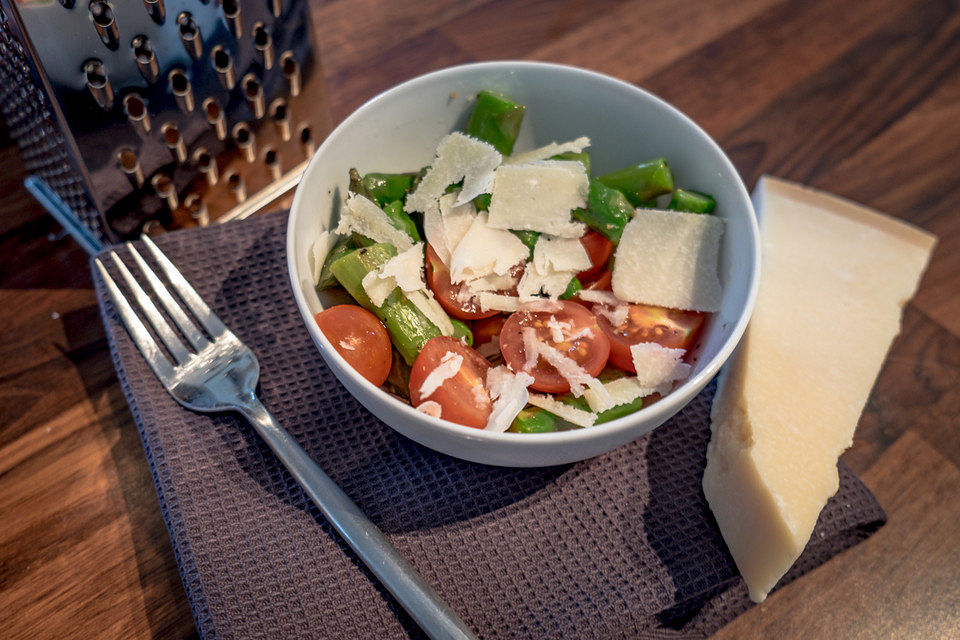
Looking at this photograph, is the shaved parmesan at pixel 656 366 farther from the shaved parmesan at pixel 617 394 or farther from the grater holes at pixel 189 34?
the grater holes at pixel 189 34

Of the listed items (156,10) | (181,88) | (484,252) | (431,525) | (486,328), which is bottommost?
(431,525)

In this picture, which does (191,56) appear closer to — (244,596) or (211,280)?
(211,280)

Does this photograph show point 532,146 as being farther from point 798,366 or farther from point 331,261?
point 798,366

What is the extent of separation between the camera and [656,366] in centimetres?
94

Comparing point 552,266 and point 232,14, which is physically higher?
point 232,14

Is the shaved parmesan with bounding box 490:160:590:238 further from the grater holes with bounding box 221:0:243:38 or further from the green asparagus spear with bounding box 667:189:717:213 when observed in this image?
the grater holes with bounding box 221:0:243:38

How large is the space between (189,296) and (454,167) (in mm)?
425

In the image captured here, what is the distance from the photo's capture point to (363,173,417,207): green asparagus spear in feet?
3.57

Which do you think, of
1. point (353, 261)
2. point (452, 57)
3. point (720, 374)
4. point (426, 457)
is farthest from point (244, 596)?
point (452, 57)

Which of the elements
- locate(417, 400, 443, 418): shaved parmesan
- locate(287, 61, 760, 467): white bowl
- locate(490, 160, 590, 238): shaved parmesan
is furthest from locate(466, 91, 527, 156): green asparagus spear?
locate(417, 400, 443, 418): shaved parmesan

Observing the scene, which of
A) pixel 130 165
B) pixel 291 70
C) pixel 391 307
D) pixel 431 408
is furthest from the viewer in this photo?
pixel 291 70

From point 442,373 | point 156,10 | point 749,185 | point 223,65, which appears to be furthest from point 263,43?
point 749,185

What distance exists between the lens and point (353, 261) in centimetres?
97

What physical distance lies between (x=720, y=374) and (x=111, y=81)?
978 mm
